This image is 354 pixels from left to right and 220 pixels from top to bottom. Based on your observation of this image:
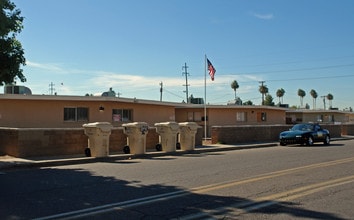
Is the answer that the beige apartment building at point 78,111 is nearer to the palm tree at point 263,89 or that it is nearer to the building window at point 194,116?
the building window at point 194,116

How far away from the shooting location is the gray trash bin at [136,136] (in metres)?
17.9

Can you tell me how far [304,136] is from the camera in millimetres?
24516

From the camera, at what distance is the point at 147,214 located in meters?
6.68

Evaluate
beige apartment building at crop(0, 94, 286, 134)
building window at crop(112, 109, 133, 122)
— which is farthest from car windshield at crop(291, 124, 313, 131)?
building window at crop(112, 109, 133, 122)

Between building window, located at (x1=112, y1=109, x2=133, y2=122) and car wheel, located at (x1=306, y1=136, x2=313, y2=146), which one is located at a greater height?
building window, located at (x1=112, y1=109, x2=133, y2=122)

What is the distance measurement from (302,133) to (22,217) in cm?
2054

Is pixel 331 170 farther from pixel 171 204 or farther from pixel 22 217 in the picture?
pixel 22 217

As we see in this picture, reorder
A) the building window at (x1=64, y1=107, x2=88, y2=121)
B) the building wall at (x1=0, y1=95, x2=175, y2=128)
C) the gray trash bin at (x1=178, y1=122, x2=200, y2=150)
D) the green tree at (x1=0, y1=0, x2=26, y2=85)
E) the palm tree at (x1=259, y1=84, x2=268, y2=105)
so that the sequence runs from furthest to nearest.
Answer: the palm tree at (x1=259, y1=84, x2=268, y2=105) < the building window at (x1=64, y1=107, x2=88, y2=121) < the building wall at (x1=0, y1=95, x2=175, y2=128) < the gray trash bin at (x1=178, y1=122, x2=200, y2=150) < the green tree at (x1=0, y1=0, x2=26, y2=85)

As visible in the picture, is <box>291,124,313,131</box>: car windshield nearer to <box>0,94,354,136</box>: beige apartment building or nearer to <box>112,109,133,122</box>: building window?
<box>0,94,354,136</box>: beige apartment building

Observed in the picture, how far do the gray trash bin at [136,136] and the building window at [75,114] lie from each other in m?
8.27

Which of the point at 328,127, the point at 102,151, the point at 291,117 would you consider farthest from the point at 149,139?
the point at 291,117

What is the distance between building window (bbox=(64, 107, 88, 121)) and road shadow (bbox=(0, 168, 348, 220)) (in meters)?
15.1

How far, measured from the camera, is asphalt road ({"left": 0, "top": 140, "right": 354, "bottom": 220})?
681 centimetres

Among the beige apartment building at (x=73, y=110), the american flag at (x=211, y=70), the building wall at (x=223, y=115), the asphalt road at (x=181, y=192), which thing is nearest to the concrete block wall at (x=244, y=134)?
the beige apartment building at (x=73, y=110)
